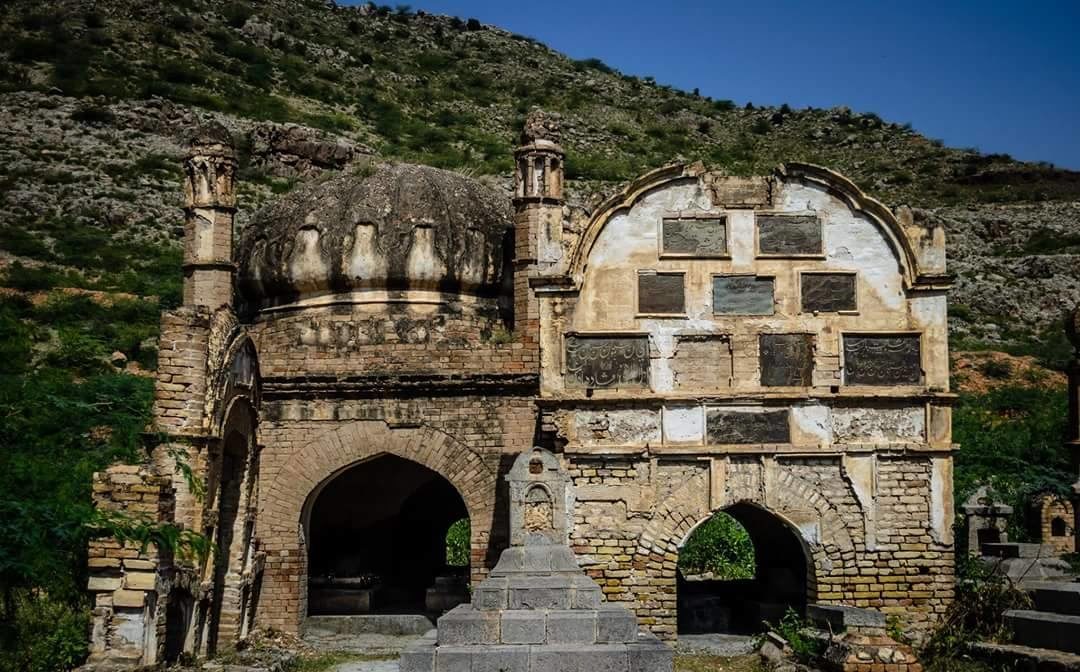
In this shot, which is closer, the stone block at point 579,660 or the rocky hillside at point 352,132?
the stone block at point 579,660

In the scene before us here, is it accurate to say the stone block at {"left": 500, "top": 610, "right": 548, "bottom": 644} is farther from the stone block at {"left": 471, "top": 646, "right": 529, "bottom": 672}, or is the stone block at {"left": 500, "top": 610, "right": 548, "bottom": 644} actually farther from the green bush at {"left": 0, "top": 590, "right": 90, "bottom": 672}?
the green bush at {"left": 0, "top": 590, "right": 90, "bottom": 672}

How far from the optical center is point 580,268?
16.7 meters

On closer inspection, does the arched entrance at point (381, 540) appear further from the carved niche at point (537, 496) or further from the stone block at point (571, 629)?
the stone block at point (571, 629)

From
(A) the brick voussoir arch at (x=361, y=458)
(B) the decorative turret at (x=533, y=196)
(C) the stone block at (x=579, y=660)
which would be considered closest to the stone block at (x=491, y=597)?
(C) the stone block at (x=579, y=660)

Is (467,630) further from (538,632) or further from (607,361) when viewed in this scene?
(607,361)

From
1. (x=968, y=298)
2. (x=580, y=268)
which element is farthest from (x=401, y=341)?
(x=968, y=298)

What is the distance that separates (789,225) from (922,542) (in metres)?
4.86

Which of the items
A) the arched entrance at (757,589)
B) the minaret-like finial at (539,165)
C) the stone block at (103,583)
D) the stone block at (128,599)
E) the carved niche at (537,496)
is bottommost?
the arched entrance at (757,589)

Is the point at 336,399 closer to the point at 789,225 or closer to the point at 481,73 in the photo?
the point at 789,225

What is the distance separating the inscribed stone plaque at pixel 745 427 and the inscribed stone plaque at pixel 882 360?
3.88 ft

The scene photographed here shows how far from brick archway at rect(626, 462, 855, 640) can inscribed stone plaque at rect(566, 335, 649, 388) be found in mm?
1700

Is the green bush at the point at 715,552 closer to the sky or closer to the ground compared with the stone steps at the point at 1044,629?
closer to the ground

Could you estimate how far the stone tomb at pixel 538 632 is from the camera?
1170cm

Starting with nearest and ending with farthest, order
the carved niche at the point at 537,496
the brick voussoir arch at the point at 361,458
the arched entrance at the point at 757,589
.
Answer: the carved niche at the point at 537,496, the brick voussoir arch at the point at 361,458, the arched entrance at the point at 757,589
